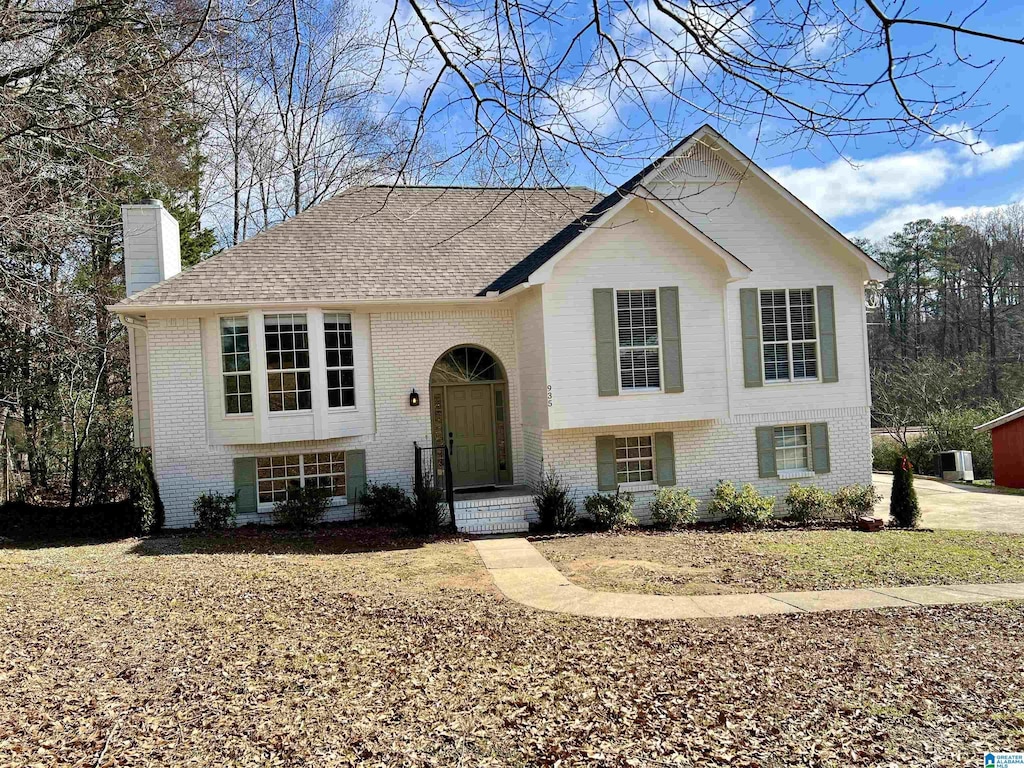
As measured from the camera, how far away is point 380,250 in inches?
627

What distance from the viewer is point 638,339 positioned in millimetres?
14133

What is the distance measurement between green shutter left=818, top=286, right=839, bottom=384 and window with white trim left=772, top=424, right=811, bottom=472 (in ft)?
4.12

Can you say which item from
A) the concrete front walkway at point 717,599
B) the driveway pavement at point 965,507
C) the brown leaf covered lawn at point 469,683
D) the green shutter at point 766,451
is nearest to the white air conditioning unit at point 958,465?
the driveway pavement at point 965,507

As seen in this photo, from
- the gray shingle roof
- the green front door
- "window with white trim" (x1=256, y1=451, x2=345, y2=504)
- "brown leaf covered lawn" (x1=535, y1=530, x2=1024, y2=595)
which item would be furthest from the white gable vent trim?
"window with white trim" (x1=256, y1=451, x2=345, y2=504)

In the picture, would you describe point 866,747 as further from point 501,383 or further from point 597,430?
point 501,383

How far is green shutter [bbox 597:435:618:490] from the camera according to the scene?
14574 mm

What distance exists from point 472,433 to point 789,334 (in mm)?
7043

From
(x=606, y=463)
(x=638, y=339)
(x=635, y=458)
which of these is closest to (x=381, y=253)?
(x=638, y=339)

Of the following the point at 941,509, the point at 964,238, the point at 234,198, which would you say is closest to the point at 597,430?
the point at 941,509

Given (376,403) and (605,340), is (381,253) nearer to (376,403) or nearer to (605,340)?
(376,403)

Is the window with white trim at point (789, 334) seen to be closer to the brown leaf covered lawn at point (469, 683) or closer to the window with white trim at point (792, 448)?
the window with white trim at point (792, 448)

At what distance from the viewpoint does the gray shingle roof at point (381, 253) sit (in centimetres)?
1411

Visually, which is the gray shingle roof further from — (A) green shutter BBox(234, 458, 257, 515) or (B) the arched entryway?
(A) green shutter BBox(234, 458, 257, 515)

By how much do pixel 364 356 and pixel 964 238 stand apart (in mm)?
46957
